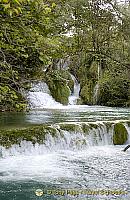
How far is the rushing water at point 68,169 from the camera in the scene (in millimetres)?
5195

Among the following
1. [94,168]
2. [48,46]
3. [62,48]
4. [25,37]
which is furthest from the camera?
[94,168]

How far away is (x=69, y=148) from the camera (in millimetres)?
8703

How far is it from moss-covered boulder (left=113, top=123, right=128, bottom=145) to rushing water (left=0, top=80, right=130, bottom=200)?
172 millimetres

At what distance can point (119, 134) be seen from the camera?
980 cm

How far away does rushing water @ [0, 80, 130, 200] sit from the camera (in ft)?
17.0

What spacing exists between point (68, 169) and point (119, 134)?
11.6ft

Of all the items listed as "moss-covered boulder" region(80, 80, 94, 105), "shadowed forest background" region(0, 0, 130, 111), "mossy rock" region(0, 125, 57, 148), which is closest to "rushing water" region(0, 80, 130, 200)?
"mossy rock" region(0, 125, 57, 148)

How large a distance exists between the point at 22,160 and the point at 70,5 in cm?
388

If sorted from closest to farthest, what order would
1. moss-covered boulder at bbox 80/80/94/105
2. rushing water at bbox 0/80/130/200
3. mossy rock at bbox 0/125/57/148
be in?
rushing water at bbox 0/80/130/200 < mossy rock at bbox 0/125/57/148 < moss-covered boulder at bbox 80/80/94/105

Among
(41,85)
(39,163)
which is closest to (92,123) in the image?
(39,163)

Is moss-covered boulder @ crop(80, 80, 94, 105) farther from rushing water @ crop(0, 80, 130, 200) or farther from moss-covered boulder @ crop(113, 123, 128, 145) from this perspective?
rushing water @ crop(0, 80, 130, 200)

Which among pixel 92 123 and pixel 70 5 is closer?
pixel 70 5

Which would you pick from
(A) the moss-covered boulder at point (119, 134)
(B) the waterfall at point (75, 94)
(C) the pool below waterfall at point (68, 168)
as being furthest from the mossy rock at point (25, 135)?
(B) the waterfall at point (75, 94)

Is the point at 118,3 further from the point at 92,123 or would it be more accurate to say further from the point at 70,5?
the point at 92,123
